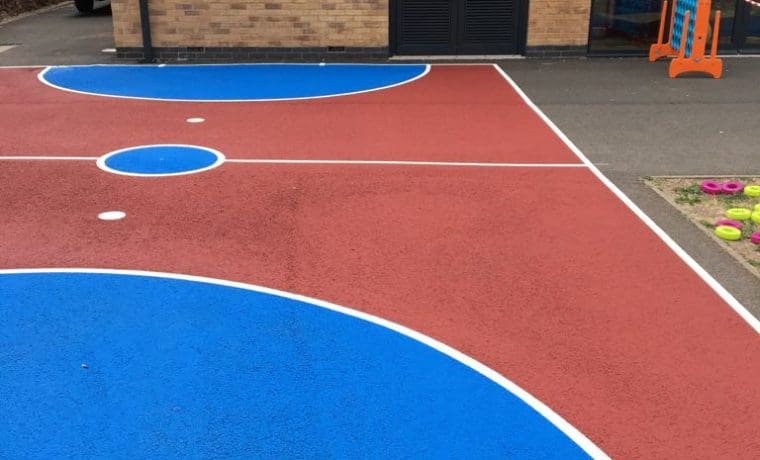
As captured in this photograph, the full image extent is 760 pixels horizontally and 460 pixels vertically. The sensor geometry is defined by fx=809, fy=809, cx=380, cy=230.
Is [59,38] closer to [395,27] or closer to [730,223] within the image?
[395,27]

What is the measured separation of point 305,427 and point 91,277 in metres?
2.66

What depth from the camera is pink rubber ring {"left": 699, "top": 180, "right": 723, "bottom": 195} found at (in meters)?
8.01

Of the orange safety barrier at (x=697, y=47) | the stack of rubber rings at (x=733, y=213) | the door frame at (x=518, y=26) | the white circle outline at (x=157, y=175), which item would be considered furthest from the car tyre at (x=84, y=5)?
the stack of rubber rings at (x=733, y=213)

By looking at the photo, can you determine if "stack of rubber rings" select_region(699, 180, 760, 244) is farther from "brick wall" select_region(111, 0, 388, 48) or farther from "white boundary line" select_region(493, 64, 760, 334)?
"brick wall" select_region(111, 0, 388, 48)

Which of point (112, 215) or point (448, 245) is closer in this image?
point (448, 245)

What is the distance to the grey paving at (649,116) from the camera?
7480 mm

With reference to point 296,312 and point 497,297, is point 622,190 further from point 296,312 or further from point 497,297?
point 296,312

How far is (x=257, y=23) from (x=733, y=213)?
9.81 metres

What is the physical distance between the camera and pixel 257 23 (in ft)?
48.2

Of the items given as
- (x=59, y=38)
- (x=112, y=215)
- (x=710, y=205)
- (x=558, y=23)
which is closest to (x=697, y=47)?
(x=558, y=23)

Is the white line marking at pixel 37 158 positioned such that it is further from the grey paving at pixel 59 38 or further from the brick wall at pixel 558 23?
the brick wall at pixel 558 23

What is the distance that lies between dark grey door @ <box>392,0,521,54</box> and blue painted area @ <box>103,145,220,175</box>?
6615mm

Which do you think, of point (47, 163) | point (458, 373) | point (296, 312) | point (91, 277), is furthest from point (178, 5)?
point (458, 373)

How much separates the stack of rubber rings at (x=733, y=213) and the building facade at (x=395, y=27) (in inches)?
284
